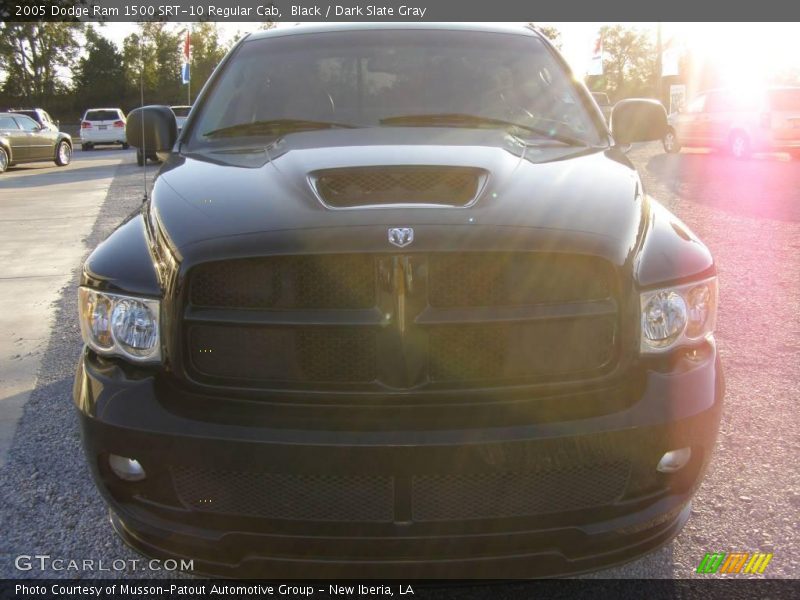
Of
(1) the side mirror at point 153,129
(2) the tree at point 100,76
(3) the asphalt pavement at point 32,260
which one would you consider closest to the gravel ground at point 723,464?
(3) the asphalt pavement at point 32,260

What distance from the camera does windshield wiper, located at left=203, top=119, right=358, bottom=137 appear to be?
10.5ft

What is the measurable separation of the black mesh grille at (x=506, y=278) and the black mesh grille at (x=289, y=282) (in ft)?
0.60

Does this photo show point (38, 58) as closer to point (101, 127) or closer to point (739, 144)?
point (101, 127)

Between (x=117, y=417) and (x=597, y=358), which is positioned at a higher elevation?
(x=597, y=358)

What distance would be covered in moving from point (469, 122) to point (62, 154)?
22074mm

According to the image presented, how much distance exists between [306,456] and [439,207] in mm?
732

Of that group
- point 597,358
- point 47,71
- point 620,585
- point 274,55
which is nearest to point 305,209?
point 597,358

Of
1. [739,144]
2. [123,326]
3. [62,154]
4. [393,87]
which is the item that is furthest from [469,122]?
[62,154]

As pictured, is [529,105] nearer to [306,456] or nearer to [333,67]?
[333,67]

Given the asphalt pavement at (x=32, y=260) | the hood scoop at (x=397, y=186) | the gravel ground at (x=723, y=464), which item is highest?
the hood scoop at (x=397, y=186)

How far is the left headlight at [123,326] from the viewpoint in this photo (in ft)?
6.99

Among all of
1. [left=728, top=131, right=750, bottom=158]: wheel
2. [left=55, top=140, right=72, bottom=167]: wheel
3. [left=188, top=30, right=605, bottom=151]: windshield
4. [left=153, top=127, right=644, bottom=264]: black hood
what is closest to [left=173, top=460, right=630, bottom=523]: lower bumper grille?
[left=153, top=127, right=644, bottom=264]: black hood

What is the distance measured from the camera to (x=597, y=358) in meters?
2.08

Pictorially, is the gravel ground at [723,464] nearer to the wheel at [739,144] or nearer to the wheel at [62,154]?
the wheel at [739,144]
